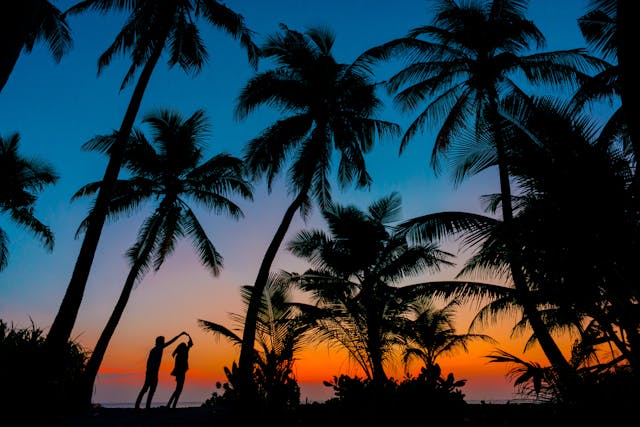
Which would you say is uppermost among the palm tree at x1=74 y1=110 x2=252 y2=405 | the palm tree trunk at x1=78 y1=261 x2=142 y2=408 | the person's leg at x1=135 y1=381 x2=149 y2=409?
the palm tree at x1=74 y1=110 x2=252 y2=405

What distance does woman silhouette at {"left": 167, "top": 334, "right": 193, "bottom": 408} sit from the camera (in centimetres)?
964

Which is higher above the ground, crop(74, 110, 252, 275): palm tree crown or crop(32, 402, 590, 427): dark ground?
crop(74, 110, 252, 275): palm tree crown

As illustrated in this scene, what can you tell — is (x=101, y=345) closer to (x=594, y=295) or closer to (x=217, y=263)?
(x=217, y=263)

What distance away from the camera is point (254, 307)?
11000 millimetres

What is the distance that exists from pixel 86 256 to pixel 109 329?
19.8ft

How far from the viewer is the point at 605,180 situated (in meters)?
5.27

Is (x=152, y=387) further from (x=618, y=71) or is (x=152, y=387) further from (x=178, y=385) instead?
(x=618, y=71)

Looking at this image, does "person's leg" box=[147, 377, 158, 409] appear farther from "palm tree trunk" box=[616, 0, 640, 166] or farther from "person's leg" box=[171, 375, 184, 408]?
"palm tree trunk" box=[616, 0, 640, 166]

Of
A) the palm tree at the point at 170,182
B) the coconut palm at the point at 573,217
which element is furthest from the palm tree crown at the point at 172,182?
the coconut palm at the point at 573,217

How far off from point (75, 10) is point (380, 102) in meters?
9.41

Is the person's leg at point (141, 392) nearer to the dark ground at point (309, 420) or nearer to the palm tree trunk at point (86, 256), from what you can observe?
the dark ground at point (309, 420)

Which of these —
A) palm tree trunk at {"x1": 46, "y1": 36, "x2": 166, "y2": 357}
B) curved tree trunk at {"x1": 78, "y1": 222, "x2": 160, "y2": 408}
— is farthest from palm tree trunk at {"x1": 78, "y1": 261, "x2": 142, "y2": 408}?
palm tree trunk at {"x1": 46, "y1": 36, "x2": 166, "y2": 357}

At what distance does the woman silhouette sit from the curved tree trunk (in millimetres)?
1895

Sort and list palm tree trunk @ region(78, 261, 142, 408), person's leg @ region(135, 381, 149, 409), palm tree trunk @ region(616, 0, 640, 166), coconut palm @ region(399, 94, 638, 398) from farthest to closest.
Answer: palm tree trunk @ region(78, 261, 142, 408), person's leg @ region(135, 381, 149, 409), coconut palm @ region(399, 94, 638, 398), palm tree trunk @ region(616, 0, 640, 166)
